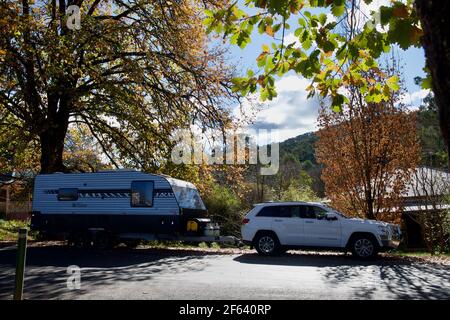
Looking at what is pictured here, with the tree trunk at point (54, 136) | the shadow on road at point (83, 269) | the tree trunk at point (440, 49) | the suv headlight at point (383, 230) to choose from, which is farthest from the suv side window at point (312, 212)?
the tree trunk at point (440, 49)

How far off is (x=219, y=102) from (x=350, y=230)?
868cm

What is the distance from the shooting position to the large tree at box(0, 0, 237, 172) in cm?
1727

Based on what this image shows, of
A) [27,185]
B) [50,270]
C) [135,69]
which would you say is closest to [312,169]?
[27,185]

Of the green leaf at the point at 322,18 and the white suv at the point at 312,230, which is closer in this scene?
the green leaf at the point at 322,18

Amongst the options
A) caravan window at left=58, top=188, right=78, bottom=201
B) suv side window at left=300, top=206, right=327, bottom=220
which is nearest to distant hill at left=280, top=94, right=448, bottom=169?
suv side window at left=300, top=206, right=327, bottom=220

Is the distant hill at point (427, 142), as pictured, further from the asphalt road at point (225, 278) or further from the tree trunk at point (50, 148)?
the tree trunk at point (50, 148)

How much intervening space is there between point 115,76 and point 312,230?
510 inches

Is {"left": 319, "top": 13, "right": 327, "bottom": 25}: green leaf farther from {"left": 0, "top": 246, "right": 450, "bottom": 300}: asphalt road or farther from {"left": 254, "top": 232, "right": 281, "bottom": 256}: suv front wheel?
{"left": 254, "top": 232, "right": 281, "bottom": 256}: suv front wheel

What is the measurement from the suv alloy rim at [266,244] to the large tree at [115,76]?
6.42 meters

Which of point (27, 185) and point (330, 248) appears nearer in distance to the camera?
point (330, 248)

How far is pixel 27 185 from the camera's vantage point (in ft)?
92.0

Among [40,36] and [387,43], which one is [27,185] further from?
[387,43]

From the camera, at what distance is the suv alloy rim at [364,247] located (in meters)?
14.8
